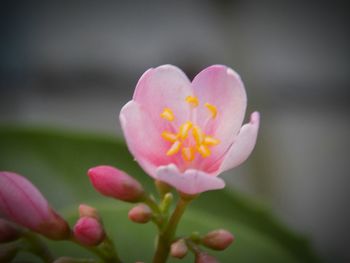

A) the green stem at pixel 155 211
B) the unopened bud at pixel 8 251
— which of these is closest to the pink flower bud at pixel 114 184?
the green stem at pixel 155 211

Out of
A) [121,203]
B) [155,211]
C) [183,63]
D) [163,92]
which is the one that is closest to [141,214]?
[155,211]

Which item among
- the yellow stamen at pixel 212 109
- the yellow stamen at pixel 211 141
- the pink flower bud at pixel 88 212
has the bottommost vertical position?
the pink flower bud at pixel 88 212

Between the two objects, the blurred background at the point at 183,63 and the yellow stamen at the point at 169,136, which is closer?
the yellow stamen at the point at 169,136

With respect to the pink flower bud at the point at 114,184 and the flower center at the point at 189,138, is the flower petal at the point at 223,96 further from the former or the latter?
the pink flower bud at the point at 114,184

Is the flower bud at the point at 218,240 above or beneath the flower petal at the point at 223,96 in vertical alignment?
beneath

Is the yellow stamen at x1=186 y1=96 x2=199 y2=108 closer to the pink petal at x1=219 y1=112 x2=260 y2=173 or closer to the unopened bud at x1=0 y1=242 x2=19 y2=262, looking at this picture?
the pink petal at x1=219 y1=112 x2=260 y2=173

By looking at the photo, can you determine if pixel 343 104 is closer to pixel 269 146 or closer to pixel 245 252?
pixel 269 146

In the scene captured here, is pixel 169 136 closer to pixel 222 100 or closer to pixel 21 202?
pixel 222 100

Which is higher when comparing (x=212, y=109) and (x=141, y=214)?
(x=212, y=109)
